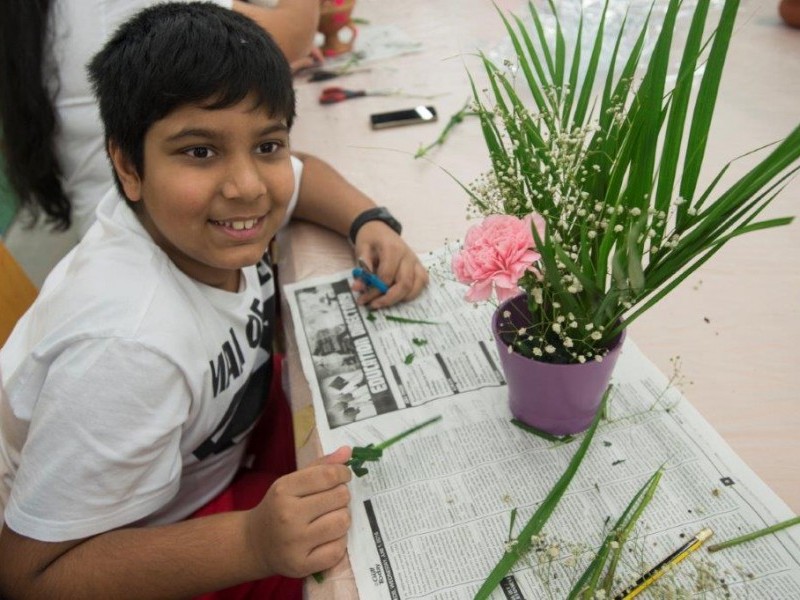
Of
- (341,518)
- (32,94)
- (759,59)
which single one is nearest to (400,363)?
(341,518)

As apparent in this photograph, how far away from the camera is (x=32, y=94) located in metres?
1.03

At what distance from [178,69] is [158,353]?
0.30m

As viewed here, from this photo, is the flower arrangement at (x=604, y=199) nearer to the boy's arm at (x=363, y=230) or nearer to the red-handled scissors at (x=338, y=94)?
the boy's arm at (x=363, y=230)

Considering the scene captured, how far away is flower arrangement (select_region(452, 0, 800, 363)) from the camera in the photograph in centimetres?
52

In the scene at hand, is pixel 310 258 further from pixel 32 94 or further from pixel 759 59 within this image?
pixel 759 59

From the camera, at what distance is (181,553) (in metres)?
0.64

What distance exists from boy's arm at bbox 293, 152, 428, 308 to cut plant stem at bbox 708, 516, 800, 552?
1.62 feet

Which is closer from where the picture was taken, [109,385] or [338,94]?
[109,385]

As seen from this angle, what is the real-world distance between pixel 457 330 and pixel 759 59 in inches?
47.0

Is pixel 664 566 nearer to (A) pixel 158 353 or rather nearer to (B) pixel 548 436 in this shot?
(B) pixel 548 436

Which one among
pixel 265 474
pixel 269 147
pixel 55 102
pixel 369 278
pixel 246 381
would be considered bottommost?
pixel 265 474

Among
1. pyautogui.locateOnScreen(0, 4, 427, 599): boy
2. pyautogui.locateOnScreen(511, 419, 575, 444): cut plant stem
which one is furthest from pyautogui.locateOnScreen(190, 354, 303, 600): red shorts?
pyautogui.locateOnScreen(511, 419, 575, 444): cut plant stem

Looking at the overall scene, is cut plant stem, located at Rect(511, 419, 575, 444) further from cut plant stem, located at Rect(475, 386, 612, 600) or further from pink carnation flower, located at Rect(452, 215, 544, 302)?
pink carnation flower, located at Rect(452, 215, 544, 302)

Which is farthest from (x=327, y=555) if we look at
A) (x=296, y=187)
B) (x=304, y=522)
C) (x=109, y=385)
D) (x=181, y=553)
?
(x=296, y=187)
